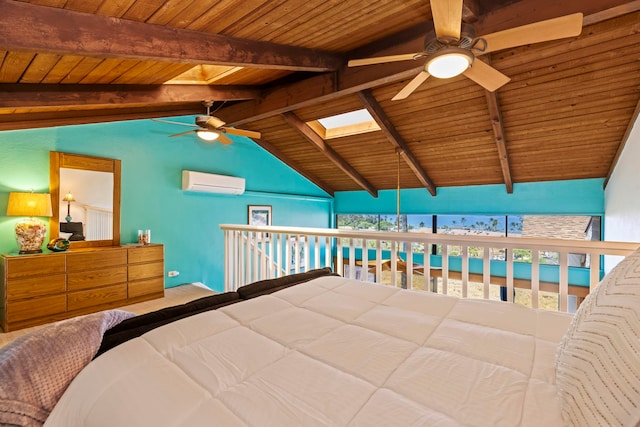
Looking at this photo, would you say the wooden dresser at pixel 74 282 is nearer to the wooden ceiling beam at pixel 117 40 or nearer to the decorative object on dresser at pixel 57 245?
the decorative object on dresser at pixel 57 245

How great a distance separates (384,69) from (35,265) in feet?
15.0

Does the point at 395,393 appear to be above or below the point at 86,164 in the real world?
below

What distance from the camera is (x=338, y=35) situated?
9.46ft

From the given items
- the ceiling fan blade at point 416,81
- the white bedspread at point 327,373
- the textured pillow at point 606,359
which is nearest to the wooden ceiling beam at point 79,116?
the ceiling fan blade at point 416,81

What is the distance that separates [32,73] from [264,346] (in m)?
3.35

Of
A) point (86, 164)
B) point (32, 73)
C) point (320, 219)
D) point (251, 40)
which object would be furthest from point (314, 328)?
point (320, 219)

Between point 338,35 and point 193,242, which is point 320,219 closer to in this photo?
point 193,242

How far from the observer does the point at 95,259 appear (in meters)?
3.71

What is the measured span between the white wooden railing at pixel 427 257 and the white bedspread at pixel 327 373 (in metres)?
0.81

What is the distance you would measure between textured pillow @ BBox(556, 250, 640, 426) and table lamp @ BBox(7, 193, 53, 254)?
15.6ft

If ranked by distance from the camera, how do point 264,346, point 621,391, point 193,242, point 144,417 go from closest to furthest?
point 621,391 < point 144,417 < point 264,346 < point 193,242

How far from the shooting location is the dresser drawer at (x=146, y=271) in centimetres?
405

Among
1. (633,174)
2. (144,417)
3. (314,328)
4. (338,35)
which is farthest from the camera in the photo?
(633,174)

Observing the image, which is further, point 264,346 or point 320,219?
point 320,219
